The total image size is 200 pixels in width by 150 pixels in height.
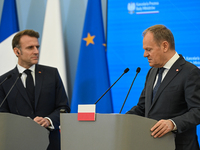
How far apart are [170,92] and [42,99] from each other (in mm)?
1389

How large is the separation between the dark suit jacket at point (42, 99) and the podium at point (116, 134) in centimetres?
97

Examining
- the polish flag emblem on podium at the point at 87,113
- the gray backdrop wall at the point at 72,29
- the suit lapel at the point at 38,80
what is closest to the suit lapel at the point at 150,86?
the polish flag emblem on podium at the point at 87,113

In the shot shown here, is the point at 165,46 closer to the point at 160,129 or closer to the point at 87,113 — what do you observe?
the point at 160,129

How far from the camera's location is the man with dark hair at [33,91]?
10.1 feet

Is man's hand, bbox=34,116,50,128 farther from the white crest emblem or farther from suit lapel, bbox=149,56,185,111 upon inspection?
the white crest emblem

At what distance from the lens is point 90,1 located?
4613 millimetres

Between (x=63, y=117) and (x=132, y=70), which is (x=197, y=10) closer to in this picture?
(x=132, y=70)

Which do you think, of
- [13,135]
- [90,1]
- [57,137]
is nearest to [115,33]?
[90,1]

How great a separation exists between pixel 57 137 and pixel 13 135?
838mm

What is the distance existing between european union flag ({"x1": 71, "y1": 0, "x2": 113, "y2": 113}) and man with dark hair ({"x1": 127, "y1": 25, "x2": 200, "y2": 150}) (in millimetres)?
1653

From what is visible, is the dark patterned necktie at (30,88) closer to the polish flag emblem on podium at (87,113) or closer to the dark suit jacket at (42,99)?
the dark suit jacket at (42,99)

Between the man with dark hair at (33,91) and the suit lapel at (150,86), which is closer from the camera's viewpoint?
the suit lapel at (150,86)

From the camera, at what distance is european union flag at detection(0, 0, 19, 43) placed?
4.96 metres

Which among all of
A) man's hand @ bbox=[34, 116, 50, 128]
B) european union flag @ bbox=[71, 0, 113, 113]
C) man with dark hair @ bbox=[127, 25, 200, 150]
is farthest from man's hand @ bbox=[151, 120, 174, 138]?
european union flag @ bbox=[71, 0, 113, 113]
